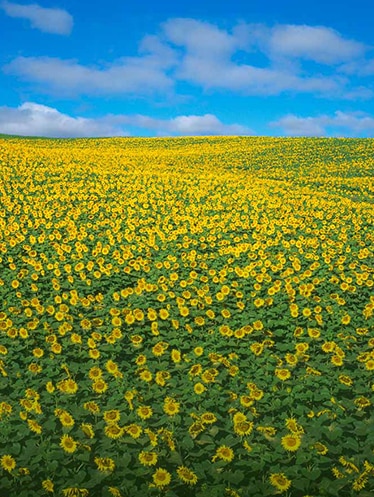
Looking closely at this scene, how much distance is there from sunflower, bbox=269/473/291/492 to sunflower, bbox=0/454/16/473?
8.28 ft

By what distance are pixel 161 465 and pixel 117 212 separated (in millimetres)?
12372

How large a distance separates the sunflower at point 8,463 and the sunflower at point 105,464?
2.73 feet

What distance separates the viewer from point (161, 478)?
4488mm

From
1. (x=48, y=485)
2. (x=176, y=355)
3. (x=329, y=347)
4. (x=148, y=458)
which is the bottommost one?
(x=48, y=485)

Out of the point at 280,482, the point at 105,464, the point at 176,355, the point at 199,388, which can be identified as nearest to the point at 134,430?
the point at 105,464

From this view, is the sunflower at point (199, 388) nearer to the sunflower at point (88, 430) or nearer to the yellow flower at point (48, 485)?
the sunflower at point (88, 430)

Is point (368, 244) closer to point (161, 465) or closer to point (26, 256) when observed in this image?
point (26, 256)

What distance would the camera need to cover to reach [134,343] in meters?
7.95

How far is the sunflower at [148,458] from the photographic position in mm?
4680

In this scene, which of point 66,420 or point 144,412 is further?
point 144,412

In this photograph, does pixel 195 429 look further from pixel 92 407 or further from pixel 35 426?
pixel 35 426

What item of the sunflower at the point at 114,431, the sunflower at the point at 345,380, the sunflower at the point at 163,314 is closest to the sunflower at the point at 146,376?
the sunflower at the point at 114,431

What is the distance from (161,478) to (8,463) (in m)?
1.54

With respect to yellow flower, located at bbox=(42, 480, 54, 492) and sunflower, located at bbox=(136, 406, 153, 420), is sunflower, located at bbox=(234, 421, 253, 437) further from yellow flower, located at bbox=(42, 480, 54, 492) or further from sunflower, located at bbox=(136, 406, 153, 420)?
yellow flower, located at bbox=(42, 480, 54, 492)
